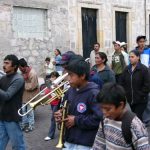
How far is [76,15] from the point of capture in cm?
1585

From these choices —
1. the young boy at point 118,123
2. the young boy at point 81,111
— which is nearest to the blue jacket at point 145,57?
the young boy at point 81,111

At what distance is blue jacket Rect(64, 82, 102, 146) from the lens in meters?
3.32

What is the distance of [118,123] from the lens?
107 inches

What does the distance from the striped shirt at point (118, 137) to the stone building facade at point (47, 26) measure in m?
10.4

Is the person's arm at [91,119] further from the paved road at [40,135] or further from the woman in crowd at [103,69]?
the paved road at [40,135]

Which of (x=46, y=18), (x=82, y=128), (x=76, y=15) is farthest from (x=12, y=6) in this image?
(x=82, y=128)

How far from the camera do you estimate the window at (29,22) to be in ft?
45.0

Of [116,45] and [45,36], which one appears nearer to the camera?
[116,45]

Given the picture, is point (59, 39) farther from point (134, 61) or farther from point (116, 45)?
point (134, 61)

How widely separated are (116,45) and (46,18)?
5552 mm

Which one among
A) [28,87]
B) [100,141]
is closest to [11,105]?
[100,141]

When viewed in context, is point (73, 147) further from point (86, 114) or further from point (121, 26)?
point (121, 26)

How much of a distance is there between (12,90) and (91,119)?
1.55 m

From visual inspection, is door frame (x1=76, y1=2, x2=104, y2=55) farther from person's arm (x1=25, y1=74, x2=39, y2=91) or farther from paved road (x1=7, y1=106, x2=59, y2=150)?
person's arm (x1=25, y1=74, x2=39, y2=91)
